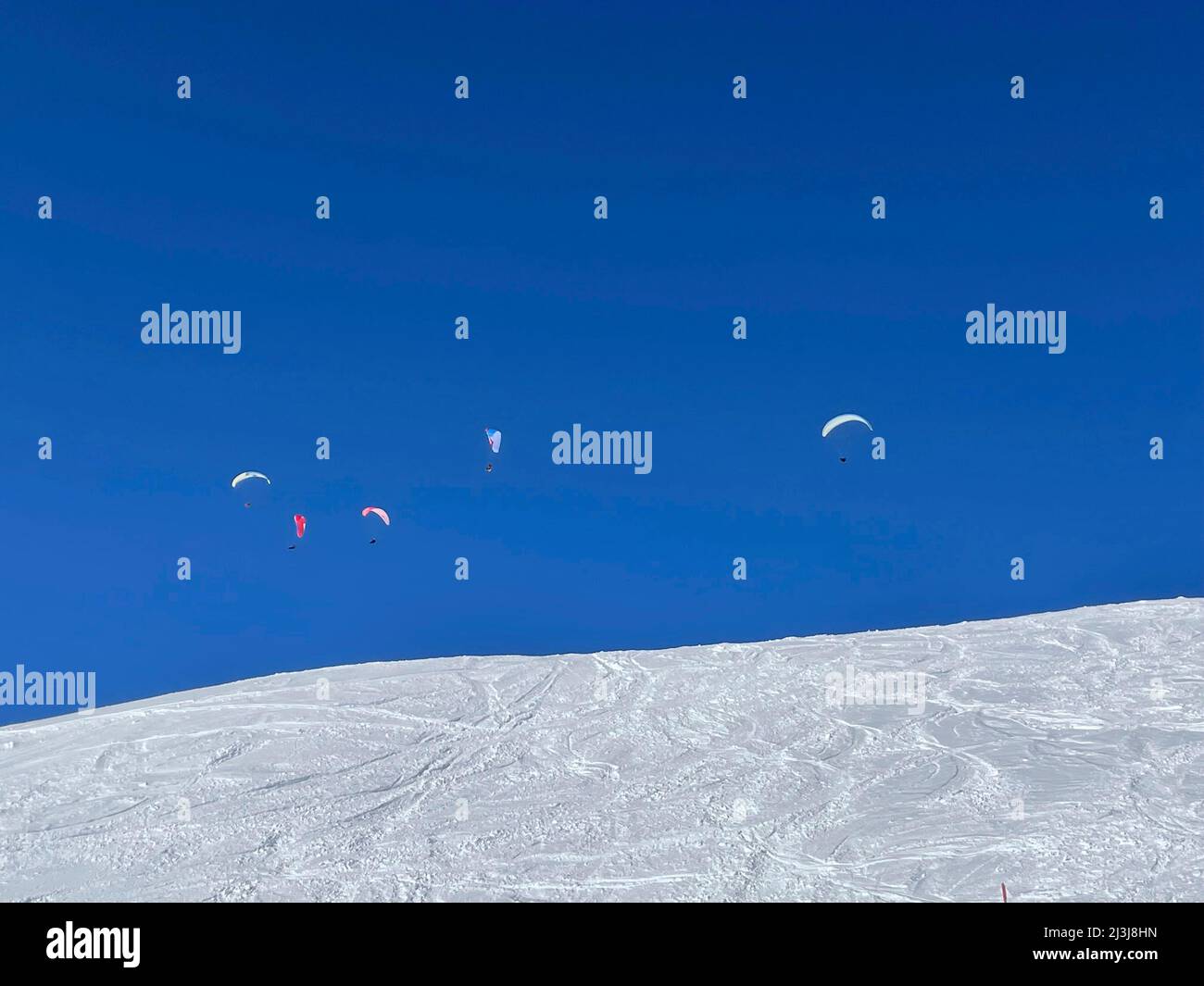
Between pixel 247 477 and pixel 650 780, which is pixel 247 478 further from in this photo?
pixel 650 780

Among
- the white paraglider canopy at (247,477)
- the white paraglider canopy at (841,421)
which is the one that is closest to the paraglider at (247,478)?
the white paraglider canopy at (247,477)

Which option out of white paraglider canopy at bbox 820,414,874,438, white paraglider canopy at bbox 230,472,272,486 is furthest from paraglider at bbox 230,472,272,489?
white paraglider canopy at bbox 820,414,874,438

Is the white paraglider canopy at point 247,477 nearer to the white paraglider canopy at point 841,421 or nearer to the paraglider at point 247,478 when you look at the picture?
the paraglider at point 247,478

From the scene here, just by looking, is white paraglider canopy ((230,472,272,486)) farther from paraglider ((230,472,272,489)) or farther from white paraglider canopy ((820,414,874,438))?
white paraglider canopy ((820,414,874,438))

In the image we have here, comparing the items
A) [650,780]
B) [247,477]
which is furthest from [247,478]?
[650,780]

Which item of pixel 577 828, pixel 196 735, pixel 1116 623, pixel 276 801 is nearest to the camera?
pixel 577 828

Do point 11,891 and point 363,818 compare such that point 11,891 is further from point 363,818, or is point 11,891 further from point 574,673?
point 574,673
